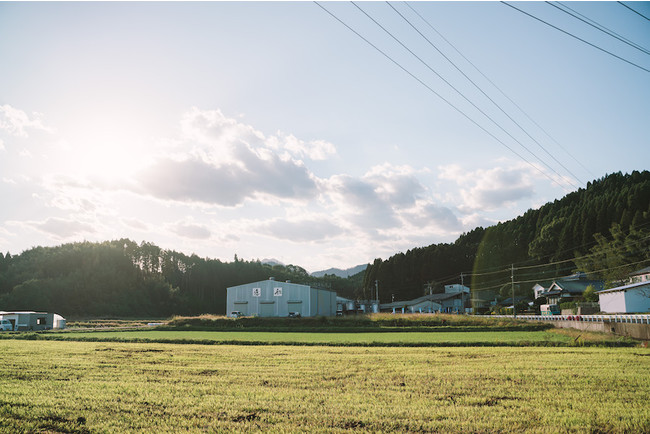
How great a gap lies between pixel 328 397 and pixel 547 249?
97298mm

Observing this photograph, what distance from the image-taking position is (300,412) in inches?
291

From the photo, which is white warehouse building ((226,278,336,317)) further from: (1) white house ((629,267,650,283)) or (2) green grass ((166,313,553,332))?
(1) white house ((629,267,650,283))

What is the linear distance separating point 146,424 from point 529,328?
38198 mm

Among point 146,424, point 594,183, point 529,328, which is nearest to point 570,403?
point 146,424

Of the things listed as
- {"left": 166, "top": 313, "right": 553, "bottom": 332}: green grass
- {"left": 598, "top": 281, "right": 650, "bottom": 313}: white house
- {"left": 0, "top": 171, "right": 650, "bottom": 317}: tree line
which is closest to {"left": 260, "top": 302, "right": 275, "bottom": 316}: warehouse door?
{"left": 166, "top": 313, "right": 553, "bottom": 332}: green grass

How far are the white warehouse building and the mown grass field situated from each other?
49168 mm

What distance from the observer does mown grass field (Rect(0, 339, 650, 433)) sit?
6.67 metres

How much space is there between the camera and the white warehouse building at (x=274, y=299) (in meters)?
62.9

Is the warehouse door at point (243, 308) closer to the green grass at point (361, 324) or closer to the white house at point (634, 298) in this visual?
the green grass at point (361, 324)

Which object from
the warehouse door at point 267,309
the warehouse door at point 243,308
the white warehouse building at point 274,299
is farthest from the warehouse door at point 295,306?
the warehouse door at point 243,308

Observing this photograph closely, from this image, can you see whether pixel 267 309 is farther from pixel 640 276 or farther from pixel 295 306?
pixel 640 276

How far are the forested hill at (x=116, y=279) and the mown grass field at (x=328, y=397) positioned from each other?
7644 cm

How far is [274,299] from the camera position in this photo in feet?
208

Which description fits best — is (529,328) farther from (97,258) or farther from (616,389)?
(97,258)
